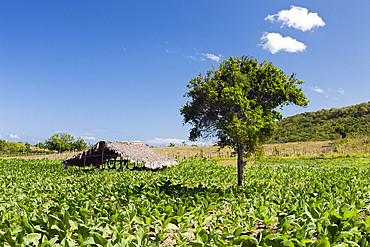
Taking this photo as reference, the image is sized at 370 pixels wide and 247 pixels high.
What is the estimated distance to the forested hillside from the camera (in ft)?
285

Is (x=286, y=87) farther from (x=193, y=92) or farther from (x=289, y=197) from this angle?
(x=289, y=197)

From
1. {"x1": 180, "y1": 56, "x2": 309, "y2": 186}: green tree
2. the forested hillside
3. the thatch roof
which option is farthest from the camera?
the forested hillside

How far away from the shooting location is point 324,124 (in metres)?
102

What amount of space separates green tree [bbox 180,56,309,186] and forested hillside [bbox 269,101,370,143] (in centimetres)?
7118

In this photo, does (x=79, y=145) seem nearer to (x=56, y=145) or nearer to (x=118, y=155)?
(x=56, y=145)

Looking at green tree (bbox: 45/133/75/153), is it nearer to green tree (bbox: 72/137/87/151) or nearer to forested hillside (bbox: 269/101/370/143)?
green tree (bbox: 72/137/87/151)

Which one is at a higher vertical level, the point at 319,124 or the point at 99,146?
the point at 319,124

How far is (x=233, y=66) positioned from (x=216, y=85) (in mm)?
1185

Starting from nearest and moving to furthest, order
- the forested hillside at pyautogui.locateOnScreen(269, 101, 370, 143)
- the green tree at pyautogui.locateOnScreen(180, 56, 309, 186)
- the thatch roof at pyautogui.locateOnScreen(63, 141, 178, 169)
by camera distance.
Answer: the green tree at pyautogui.locateOnScreen(180, 56, 309, 186) → the thatch roof at pyautogui.locateOnScreen(63, 141, 178, 169) → the forested hillside at pyautogui.locateOnScreen(269, 101, 370, 143)

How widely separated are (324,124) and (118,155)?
99311mm

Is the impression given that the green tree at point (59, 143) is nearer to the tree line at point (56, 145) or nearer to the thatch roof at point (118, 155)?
the tree line at point (56, 145)

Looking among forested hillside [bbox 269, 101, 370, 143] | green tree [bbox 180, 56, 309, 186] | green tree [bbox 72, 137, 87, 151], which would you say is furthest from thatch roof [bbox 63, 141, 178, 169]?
green tree [bbox 72, 137, 87, 151]

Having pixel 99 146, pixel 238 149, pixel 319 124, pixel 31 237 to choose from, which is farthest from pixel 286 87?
pixel 319 124

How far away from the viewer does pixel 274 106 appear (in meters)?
12.4
